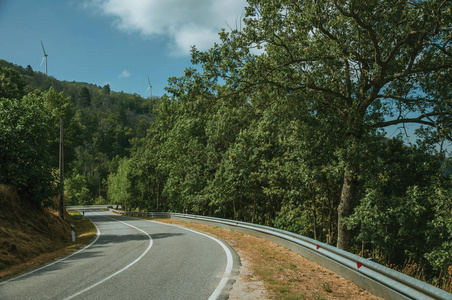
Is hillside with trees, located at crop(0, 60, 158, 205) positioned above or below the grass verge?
above

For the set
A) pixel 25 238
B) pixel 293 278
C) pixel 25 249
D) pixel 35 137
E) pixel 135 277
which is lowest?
pixel 25 249

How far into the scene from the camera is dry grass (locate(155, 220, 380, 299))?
555 centimetres

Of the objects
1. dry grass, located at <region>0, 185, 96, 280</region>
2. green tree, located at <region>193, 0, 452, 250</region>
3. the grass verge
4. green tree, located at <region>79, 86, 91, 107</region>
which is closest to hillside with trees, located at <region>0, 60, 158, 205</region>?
dry grass, located at <region>0, 185, 96, 280</region>

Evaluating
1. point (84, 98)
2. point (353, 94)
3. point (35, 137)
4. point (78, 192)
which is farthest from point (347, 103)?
point (84, 98)

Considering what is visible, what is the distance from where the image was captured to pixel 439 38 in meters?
10.5

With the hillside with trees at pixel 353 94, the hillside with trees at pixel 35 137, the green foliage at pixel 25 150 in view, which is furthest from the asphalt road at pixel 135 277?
the hillside with trees at pixel 35 137

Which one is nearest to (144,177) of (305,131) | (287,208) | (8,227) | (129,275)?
(287,208)

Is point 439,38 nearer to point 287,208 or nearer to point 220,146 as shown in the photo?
point 287,208

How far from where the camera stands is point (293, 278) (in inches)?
262

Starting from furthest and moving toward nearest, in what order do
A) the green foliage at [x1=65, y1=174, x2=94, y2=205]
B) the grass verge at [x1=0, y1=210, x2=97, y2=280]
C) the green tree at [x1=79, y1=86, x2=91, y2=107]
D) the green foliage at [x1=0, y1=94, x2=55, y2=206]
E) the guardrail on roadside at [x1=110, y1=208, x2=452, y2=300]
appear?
the green tree at [x1=79, y1=86, x2=91, y2=107]
the green foliage at [x1=65, y1=174, x2=94, y2=205]
the green foliage at [x1=0, y1=94, x2=55, y2=206]
the grass verge at [x1=0, y1=210, x2=97, y2=280]
the guardrail on roadside at [x1=110, y1=208, x2=452, y2=300]

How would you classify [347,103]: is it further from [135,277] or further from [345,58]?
[135,277]

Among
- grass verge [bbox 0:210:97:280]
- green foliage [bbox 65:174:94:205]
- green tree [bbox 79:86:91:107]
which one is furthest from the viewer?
green tree [bbox 79:86:91:107]

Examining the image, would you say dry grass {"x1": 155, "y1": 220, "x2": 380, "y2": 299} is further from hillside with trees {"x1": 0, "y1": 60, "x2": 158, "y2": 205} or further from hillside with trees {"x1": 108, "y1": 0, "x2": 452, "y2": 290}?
hillside with trees {"x1": 0, "y1": 60, "x2": 158, "y2": 205}

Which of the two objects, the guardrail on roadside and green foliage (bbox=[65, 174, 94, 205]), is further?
green foliage (bbox=[65, 174, 94, 205])
